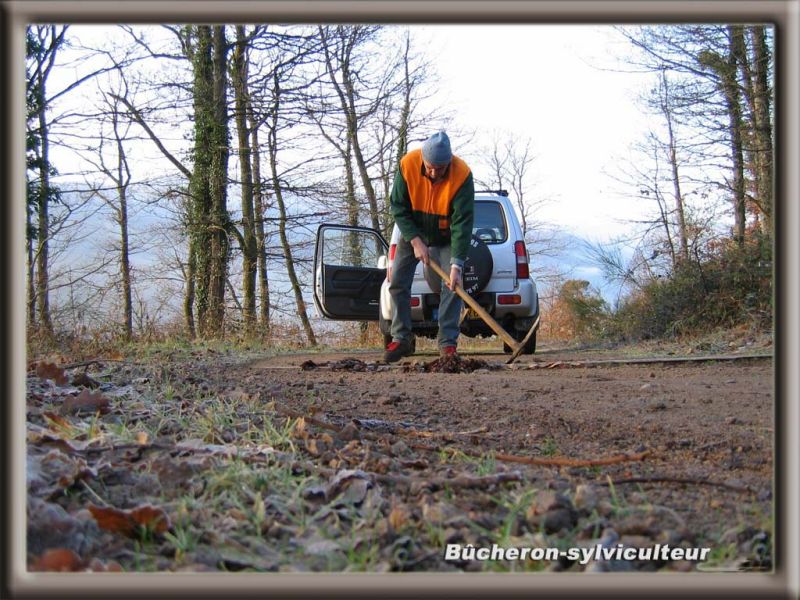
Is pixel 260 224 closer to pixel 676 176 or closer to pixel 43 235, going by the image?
pixel 43 235

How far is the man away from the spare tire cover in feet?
4.22

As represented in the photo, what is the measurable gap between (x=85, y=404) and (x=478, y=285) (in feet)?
20.4

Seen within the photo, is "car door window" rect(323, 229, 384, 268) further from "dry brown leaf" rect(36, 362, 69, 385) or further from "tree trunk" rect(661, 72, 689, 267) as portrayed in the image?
"dry brown leaf" rect(36, 362, 69, 385)

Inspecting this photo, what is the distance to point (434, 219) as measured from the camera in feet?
23.2

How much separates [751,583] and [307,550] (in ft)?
3.31

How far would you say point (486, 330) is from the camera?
966 cm

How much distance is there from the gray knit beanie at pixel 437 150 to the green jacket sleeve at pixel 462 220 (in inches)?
13.4

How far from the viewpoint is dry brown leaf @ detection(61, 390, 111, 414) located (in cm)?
324

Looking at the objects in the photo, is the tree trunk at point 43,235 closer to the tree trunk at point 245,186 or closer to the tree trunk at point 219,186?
the tree trunk at point 219,186

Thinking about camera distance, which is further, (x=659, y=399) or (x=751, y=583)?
(x=659, y=399)

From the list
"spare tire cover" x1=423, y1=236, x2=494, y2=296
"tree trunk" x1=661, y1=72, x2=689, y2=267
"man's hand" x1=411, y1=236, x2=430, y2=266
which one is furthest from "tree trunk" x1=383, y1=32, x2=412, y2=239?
"man's hand" x1=411, y1=236, x2=430, y2=266

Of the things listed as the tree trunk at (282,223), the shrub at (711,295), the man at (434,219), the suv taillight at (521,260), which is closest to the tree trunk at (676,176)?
the shrub at (711,295)
